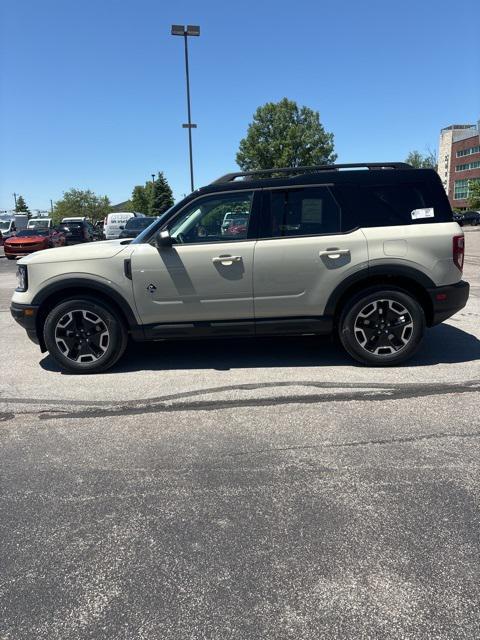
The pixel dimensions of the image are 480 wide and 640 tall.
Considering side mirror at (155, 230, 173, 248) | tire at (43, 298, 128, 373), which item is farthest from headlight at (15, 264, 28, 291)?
side mirror at (155, 230, 173, 248)

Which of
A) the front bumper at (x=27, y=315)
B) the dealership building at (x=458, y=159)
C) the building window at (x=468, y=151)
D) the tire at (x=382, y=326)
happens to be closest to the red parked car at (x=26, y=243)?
the front bumper at (x=27, y=315)

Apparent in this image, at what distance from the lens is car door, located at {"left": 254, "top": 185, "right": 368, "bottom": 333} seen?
4.99m

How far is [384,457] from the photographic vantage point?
3.31m

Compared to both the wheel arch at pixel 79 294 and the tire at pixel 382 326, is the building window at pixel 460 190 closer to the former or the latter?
the tire at pixel 382 326

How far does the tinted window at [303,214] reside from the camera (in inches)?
199

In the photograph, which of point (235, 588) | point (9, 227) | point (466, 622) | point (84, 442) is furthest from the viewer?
point (9, 227)

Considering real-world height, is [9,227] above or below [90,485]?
above

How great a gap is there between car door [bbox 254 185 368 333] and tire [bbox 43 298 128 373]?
58.0 inches

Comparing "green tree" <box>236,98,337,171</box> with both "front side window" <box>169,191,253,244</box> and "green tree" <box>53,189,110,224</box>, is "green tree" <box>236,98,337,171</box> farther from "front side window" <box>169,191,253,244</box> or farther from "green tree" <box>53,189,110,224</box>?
"front side window" <box>169,191,253,244</box>

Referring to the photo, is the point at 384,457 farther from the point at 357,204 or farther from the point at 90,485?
the point at 357,204

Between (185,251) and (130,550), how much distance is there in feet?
10.2

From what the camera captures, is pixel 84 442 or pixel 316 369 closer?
pixel 84 442

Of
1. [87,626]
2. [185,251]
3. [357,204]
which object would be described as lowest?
[87,626]

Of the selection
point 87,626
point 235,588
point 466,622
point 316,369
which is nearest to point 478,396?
point 316,369
